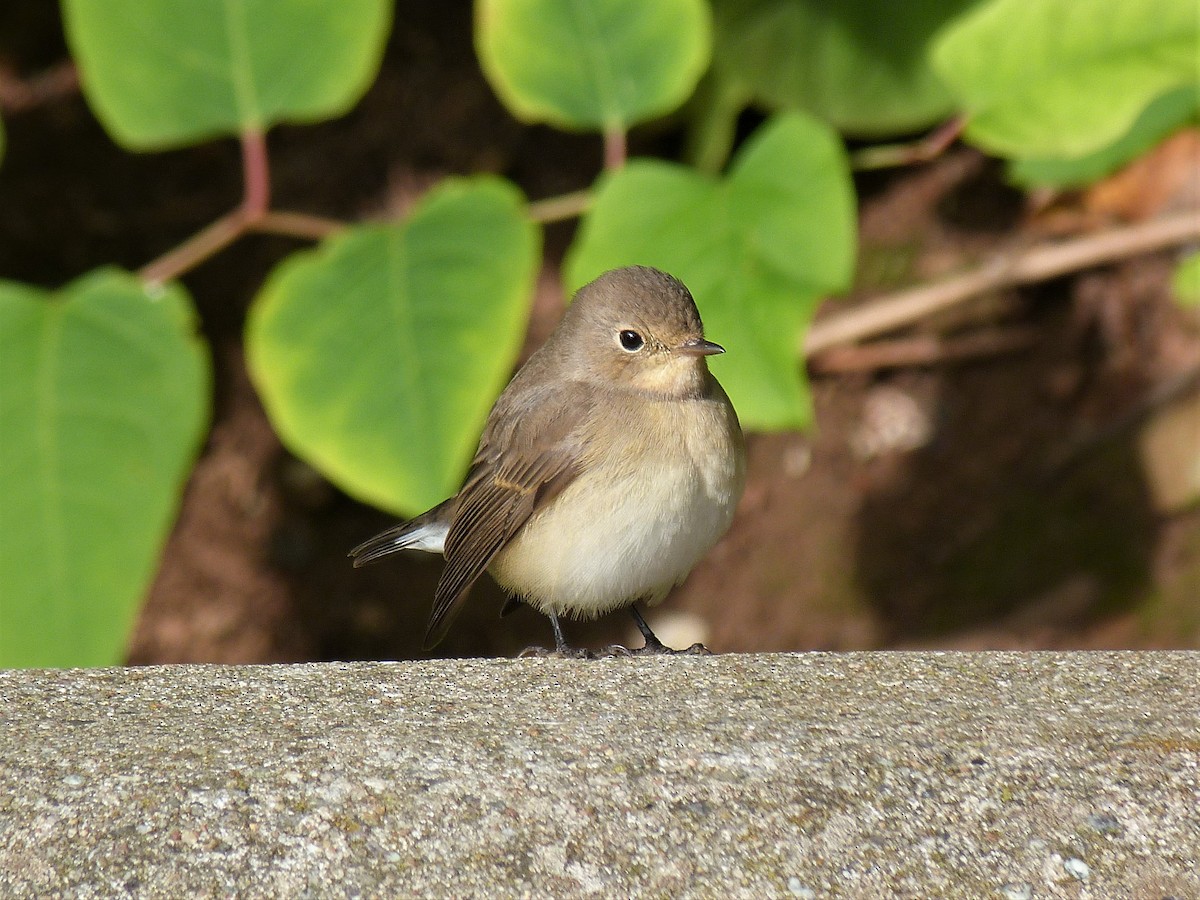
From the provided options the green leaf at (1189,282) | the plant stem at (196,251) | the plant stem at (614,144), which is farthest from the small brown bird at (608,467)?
the green leaf at (1189,282)

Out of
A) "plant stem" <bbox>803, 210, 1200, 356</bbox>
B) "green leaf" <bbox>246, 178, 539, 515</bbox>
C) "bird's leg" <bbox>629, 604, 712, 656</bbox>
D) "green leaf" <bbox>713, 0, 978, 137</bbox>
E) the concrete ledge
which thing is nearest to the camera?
the concrete ledge

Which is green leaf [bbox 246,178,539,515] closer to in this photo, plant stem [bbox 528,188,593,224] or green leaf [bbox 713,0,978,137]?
plant stem [bbox 528,188,593,224]

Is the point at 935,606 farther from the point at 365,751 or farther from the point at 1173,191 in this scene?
the point at 365,751

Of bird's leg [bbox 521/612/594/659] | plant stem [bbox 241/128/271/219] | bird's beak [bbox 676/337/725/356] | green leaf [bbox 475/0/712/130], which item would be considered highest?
green leaf [bbox 475/0/712/130]

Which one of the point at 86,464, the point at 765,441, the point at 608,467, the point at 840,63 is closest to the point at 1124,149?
the point at 840,63

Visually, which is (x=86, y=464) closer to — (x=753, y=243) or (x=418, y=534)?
(x=418, y=534)

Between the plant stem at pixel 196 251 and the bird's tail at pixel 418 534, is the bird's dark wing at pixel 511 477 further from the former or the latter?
the plant stem at pixel 196 251

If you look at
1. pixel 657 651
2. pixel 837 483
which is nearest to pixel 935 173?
pixel 837 483

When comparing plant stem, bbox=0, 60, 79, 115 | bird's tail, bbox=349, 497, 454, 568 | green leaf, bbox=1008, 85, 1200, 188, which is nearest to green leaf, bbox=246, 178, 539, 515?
bird's tail, bbox=349, 497, 454, 568
